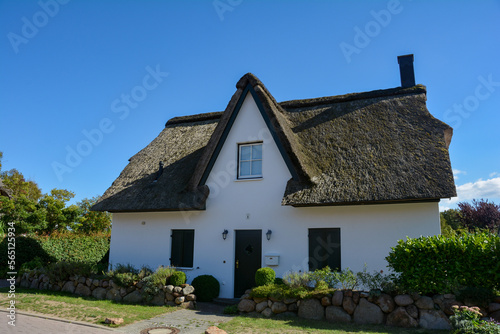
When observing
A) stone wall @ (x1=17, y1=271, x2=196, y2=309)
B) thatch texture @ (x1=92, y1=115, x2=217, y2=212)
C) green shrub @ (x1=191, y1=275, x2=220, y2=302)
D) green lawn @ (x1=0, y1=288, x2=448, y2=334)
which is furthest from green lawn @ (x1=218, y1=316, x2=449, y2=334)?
thatch texture @ (x1=92, y1=115, x2=217, y2=212)

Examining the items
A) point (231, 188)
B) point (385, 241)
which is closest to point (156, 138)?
point (231, 188)

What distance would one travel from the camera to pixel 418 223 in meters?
10.3

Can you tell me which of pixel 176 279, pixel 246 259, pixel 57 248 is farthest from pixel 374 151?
pixel 57 248

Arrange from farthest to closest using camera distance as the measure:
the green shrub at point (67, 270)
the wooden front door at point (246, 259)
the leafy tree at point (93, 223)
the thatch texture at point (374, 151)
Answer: the leafy tree at point (93, 223), the green shrub at point (67, 270), the wooden front door at point (246, 259), the thatch texture at point (374, 151)

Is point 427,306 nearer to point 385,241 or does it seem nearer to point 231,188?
point 385,241

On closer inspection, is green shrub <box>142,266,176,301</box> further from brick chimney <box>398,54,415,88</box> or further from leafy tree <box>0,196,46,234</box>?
leafy tree <box>0,196,46,234</box>

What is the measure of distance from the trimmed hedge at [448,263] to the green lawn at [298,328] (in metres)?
1.13

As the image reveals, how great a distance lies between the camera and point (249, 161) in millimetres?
12984

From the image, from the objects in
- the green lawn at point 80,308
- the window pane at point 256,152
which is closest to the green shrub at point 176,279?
the green lawn at point 80,308

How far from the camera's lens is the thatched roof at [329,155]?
10523 mm

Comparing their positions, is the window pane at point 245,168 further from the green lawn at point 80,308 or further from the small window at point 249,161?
the green lawn at point 80,308

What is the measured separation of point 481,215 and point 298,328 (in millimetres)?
16863

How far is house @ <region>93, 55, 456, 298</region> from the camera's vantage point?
1059cm

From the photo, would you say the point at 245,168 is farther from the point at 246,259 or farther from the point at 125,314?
the point at 125,314
